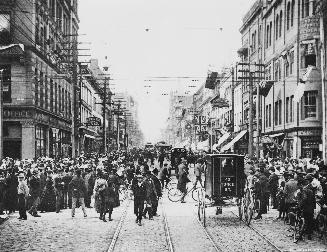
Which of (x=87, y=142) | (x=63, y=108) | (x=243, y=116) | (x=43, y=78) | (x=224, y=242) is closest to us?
(x=224, y=242)

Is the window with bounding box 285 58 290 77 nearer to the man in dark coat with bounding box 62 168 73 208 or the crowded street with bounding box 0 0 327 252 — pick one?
the crowded street with bounding box 0 0 327 252

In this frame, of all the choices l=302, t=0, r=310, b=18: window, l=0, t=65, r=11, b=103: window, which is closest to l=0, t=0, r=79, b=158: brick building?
l=0, t=65, r=11, b=103: window

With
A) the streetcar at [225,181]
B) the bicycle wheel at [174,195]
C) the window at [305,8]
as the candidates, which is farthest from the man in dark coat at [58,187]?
the window at [305,8]

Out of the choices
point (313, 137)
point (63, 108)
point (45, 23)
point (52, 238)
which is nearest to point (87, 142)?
point (63, 108)

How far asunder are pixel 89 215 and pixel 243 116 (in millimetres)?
45452

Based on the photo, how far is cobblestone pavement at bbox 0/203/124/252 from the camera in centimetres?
1393

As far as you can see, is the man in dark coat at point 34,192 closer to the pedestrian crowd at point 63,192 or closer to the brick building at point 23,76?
the pedestrian crowd at point 63,192

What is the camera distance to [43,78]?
46.9 metres

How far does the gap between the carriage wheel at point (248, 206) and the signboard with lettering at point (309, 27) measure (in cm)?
2416

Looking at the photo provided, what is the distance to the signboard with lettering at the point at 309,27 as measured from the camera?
127 ft

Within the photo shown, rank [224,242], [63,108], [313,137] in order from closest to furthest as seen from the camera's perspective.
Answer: [224,242] → [313,137] → [63,108]

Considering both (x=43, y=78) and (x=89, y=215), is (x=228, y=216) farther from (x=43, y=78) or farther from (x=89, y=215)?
(x=43, y=78)

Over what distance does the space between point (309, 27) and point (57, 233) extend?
2877 cm

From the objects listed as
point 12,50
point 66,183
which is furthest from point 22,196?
point 12,50
